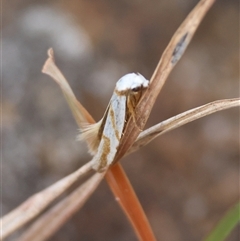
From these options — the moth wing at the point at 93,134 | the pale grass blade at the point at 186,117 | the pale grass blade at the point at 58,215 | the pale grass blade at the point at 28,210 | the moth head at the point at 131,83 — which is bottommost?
the pale grass blade at the point at 58,215

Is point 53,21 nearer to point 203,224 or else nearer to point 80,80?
point 80,80

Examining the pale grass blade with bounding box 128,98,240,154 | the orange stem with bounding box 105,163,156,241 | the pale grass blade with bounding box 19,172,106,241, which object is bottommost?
the orange stem with bounding box 105,163,156,241

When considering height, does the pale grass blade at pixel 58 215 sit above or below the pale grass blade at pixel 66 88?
below

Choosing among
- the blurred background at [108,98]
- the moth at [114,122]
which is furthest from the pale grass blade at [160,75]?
the blurred background at [108,98]

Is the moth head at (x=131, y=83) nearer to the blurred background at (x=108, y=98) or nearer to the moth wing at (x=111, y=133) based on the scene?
the moth wing at (x=111, y=133)

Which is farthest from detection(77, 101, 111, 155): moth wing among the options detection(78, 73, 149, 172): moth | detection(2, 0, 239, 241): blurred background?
detection(2, 0, 239, 241): blurred background

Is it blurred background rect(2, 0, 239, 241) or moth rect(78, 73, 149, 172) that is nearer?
moth rect(78, 73, 149, 172)

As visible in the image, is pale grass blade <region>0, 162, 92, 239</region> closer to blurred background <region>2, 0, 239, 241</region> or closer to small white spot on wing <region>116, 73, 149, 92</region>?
small white spot on wing <region>116, 73, 149, 92</region>
